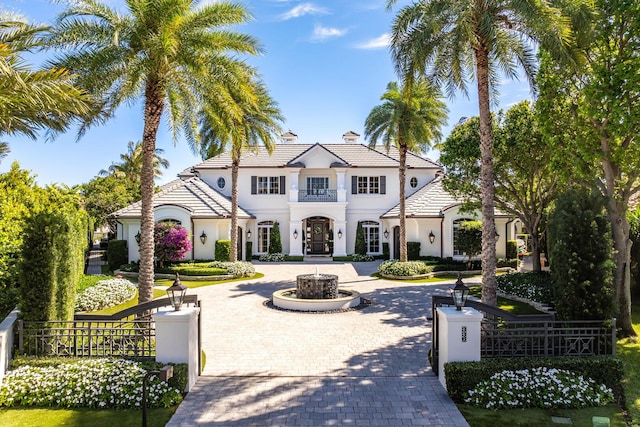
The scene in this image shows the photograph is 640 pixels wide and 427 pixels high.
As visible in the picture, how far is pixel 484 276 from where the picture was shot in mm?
10727

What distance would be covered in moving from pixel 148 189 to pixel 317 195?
67.4ft

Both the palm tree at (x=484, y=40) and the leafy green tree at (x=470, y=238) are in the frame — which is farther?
the leafy green tree at (x=470, y=238)

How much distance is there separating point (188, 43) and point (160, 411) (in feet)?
31.3

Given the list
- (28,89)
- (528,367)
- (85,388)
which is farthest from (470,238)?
(28,89)

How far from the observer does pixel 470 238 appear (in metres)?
22.5

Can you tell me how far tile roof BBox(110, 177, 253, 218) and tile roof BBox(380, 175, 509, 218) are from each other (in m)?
11.8

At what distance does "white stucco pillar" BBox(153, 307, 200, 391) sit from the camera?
7688 millimetres

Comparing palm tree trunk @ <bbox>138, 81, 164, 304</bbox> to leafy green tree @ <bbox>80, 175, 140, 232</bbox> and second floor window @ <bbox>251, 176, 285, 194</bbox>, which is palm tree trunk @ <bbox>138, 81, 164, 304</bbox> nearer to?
second floor window @ <bbox>251, 176, 285, 194</bbox>

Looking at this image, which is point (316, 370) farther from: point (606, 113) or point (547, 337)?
point (606, 113)

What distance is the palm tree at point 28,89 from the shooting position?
26.9ft

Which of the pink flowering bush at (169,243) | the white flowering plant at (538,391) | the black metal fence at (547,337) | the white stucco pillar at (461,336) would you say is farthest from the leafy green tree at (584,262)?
the pink flowering bush at (169,243)

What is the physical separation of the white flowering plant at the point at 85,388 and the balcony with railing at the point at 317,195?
79.7ft

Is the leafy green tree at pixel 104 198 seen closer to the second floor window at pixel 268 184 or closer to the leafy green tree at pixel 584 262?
the second floor window at pixel 268 184

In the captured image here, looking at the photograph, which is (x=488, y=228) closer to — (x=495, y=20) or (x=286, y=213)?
(x=495, y=20)
